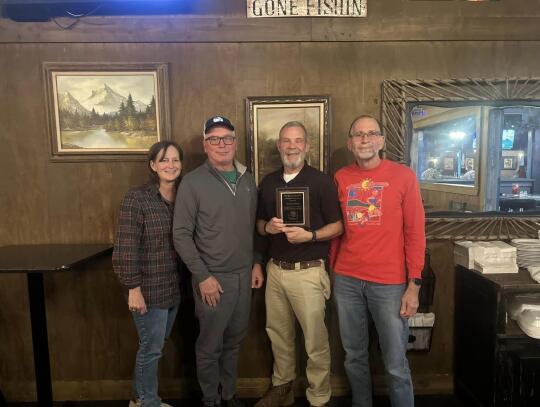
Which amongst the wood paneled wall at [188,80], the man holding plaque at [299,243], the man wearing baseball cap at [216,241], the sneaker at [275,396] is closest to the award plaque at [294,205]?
the man holding plaque at [299,243]

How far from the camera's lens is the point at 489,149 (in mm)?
2516

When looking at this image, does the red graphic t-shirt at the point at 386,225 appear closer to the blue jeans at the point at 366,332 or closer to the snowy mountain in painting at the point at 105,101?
the blue jeans at the point at 366,332

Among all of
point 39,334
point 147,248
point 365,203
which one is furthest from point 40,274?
point 365,203

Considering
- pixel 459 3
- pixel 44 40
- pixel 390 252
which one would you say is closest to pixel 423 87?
pixel 459 3

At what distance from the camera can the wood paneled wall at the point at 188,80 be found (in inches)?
95.7

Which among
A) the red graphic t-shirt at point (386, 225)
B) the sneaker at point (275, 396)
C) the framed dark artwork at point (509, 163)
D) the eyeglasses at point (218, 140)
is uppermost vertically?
the eyeglasses at point (218, 140)

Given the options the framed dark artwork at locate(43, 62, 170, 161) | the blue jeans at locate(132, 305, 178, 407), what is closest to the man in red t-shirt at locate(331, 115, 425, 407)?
the blue jeans at locate(132, 305, 178, 407)

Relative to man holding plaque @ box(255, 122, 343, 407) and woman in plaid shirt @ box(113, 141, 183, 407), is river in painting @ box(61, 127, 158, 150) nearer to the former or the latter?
woman in plaid shirt @ box(113, 141, 183, 407)

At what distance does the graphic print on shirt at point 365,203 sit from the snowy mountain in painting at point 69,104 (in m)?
1.83

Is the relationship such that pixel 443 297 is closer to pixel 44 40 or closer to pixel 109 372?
pixel 109 372

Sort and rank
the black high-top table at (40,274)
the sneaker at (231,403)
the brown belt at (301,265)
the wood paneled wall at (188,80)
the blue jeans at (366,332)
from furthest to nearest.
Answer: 1. the wood paneled wall at (188,80)
2. the sneaker at (231,403)
3. the brown belt at (301,265)
4. the blue jeans at (366,332)
5. the black high-top table at (40,274)

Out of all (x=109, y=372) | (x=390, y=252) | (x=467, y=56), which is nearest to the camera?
(x=390, y=252)

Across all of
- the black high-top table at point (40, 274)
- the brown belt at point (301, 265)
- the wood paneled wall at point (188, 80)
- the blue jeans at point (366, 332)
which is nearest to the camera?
the black high-top table at point (40, 274)

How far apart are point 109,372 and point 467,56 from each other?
3244 millimetres
